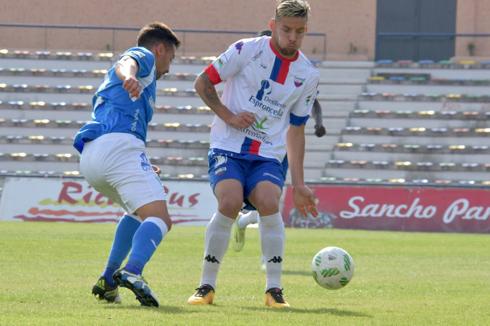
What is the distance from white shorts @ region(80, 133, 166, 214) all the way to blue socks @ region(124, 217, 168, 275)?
0.15 m

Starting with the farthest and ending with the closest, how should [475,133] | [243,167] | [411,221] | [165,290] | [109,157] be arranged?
[475,133] → [411,221] → [165,290] → [243,167] → [109,157]

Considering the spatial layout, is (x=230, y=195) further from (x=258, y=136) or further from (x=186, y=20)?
(x=186, y=20)

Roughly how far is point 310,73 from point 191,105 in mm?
23370

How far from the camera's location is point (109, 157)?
813cm

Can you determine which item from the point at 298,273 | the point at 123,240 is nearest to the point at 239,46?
the point at 123,240

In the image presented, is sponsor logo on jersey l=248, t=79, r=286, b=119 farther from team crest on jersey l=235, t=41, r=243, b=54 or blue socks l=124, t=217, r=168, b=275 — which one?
blue socks l=124, t=217, r=168, b=275

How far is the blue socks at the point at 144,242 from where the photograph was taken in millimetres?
7836

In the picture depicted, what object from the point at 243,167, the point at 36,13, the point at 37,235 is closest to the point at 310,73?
the point at 243,167

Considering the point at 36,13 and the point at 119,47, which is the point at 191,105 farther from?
the point at 36,13

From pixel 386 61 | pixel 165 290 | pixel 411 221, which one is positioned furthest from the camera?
pixel 386 61

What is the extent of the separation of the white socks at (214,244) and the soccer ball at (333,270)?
2.82ft

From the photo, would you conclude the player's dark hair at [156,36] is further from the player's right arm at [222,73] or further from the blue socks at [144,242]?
the blue socks at [144,242]

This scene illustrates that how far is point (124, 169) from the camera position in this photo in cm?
812

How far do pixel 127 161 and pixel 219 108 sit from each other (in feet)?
2.83
